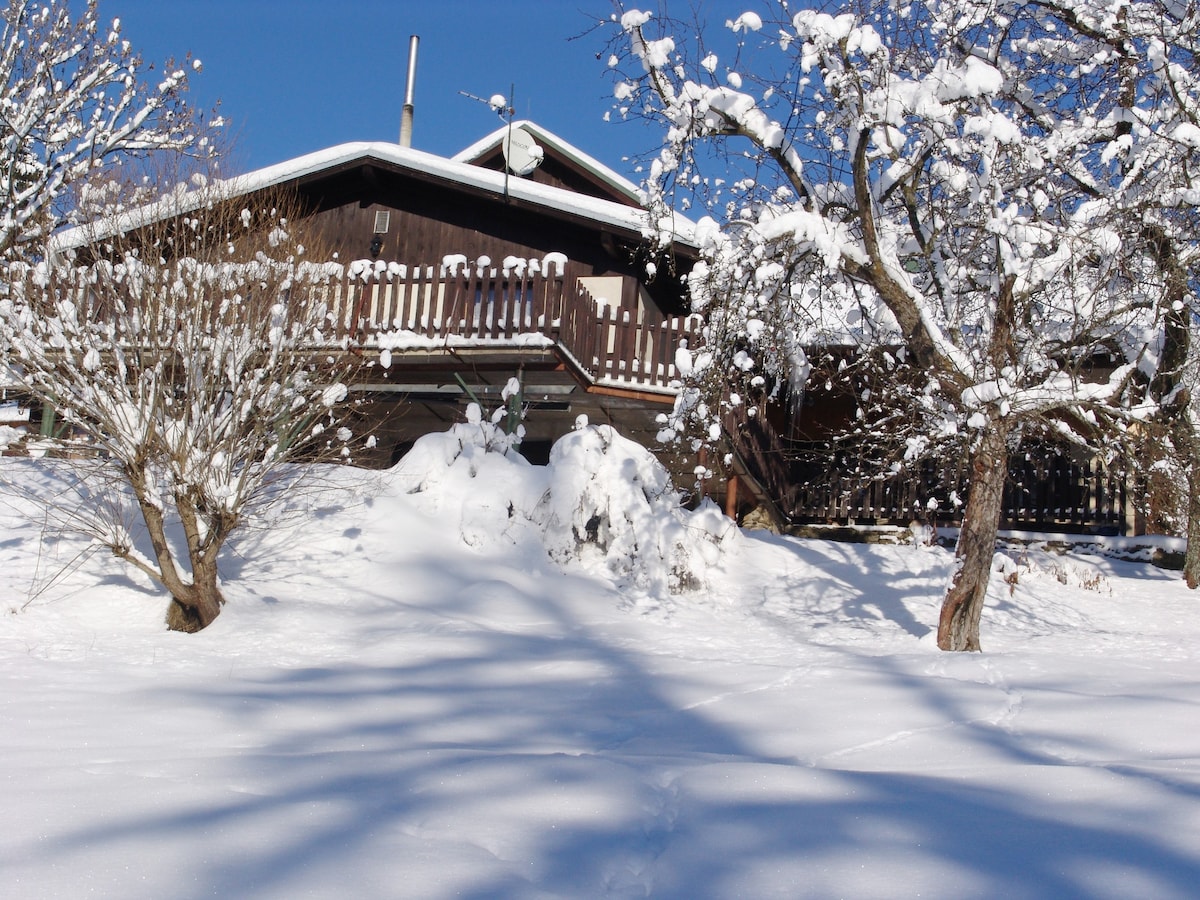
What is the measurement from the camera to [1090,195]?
10.8 metres

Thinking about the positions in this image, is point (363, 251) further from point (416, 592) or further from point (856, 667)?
point (856, 667)

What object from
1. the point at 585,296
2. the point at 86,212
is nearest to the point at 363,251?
the point at 585,296

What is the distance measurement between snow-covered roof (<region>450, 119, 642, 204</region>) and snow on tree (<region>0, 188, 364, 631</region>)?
32.8ft

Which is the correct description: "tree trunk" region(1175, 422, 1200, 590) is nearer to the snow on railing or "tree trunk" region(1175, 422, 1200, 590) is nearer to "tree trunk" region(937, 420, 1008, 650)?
"tree trunk" region(937, 420, 1008, 650)

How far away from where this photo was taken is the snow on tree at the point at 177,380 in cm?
870

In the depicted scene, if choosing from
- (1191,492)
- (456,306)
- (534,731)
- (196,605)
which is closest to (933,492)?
(1191,492)

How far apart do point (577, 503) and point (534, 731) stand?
258 inches

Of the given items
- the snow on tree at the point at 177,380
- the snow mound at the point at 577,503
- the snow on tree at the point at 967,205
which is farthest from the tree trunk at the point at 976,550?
the snow on tree at the point at 177,380

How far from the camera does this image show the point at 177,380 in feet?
33.3

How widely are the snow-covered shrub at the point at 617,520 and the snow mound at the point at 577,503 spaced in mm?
12

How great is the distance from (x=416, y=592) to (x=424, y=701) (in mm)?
3994

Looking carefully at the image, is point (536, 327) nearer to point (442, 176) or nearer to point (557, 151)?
point (442, 176)

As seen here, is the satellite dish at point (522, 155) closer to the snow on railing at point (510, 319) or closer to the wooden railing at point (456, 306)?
the snow on railing at point (510, 319)

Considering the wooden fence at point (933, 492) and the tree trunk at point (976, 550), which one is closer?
the tree trunk at point (976, 550)
